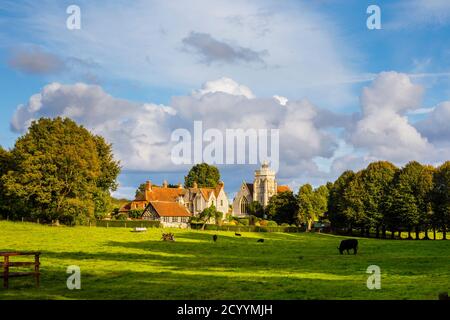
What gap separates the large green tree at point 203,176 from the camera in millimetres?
182375

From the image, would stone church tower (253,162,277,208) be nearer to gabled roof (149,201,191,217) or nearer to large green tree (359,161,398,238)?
gabled roof (149,201,191,217)

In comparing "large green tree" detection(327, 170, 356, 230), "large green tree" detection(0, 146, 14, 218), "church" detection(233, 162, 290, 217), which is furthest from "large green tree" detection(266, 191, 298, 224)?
"large green tree" detection(0, 146, 14, 218)

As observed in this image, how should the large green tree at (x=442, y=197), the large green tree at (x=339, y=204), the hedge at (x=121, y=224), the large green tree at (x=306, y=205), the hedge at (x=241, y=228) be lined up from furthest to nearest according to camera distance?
the large green tree at (x=306, y=205), the large green tree at (x=339, y=204), the hedge at (x=241, y=228), the hedge at (x=121, y=224), the large green tree at (x=442, y=197)

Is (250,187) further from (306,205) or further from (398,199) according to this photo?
(398,199)

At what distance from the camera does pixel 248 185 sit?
174 metres

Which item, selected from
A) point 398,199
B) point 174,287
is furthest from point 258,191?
point 174,287

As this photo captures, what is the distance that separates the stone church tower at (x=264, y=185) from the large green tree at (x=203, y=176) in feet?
61.8

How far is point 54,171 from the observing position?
84875 mm

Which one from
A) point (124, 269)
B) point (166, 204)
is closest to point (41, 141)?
point (166, 204)

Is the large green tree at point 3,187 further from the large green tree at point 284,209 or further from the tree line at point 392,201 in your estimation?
the large green tree at point 284,209

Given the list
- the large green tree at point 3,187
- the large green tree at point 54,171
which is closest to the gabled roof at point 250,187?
the large green tree at point 54,171
